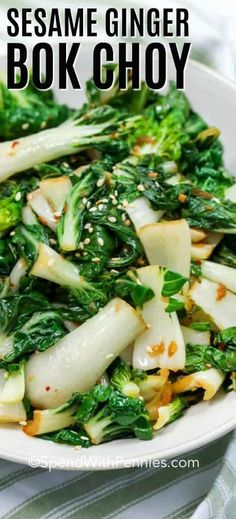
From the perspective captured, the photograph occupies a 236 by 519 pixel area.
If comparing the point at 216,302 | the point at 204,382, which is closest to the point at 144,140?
the point at 216,302

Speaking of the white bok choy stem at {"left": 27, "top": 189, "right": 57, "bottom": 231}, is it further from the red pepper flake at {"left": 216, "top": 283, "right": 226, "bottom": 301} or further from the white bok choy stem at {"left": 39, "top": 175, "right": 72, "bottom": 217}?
the red pepper flake at {"left": 216, "top": 283, "right": 226, "bottom": 301}

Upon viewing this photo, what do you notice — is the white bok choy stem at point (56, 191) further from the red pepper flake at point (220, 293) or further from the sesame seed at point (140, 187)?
the red pepper flake at point (220, 293)

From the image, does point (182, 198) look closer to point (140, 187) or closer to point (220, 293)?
point (140, 187)

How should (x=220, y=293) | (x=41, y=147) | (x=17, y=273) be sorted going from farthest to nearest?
(x=41, y=147)
(x=17, y=273)
(x=220, y=293)

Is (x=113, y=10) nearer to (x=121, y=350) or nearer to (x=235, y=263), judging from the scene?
(x=235, y=263)

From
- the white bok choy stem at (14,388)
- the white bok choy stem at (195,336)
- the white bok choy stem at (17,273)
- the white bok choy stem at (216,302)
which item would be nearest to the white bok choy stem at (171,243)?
the white bok choy stem at (216,302)

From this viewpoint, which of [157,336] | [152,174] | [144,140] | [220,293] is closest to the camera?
[157,336]
